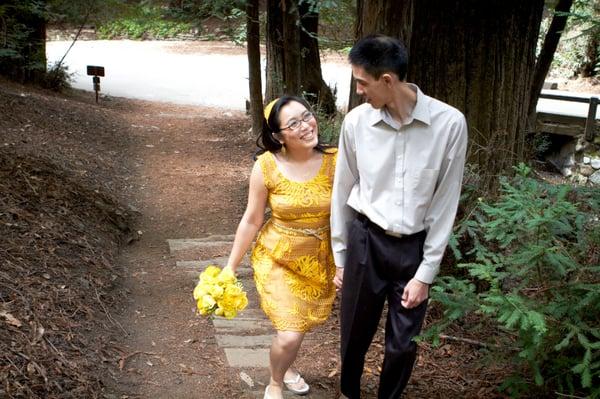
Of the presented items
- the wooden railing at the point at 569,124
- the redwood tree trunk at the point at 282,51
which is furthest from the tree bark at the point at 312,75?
the wooden railing at the point at 569,124

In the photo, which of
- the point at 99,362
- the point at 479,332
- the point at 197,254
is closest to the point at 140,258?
the point at 197,254

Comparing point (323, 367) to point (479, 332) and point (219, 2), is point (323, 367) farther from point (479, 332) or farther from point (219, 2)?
point (219, 2)

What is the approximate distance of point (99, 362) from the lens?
4.39m

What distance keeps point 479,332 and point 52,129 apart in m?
8.28

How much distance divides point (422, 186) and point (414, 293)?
486mm

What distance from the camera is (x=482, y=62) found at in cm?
479

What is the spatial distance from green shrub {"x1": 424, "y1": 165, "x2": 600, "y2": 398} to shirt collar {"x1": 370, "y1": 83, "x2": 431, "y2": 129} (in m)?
0.66

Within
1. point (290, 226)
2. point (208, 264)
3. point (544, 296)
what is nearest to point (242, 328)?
point (208, 264)

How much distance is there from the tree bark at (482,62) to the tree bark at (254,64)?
8.88 metres

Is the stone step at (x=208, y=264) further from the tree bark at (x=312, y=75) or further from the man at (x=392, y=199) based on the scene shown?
the tree bark at (x=312, y=75)

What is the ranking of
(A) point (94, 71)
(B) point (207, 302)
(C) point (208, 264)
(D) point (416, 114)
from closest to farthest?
(D) point (416, 114) < (B) point (207, 302) < (C) point (208, 264) < (A) point (94, 71)

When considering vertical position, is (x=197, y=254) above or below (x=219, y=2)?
below

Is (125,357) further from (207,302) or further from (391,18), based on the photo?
(391,18)

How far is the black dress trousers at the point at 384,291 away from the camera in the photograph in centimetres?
340
